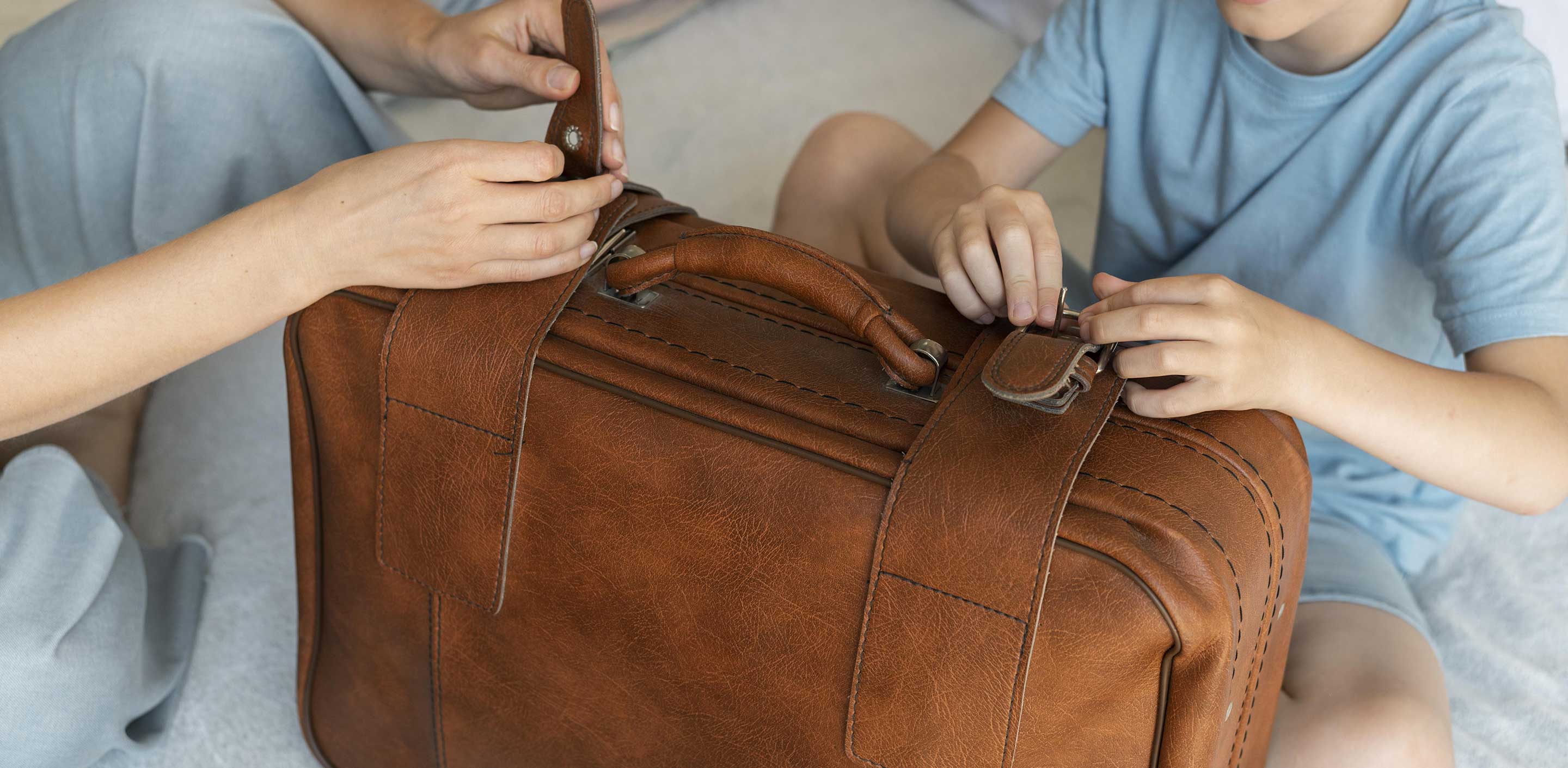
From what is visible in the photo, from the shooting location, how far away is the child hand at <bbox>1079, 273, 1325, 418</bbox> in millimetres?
576

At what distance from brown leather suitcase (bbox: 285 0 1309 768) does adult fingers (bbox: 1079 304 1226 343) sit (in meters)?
0.03

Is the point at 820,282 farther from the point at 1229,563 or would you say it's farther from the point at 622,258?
the point at 1229,563

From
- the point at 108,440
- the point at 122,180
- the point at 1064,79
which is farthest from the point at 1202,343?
the point at 108,440

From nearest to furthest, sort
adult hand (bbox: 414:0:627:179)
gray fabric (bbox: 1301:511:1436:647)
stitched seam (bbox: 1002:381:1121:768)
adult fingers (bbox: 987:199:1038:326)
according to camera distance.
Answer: stitched seam (bbox: 1002:381:1121:768)
adult fingers (bbox: 987:199:1038:326)
adult hand (bbox: 414:0:627:179)
gray fabric (bbox: 1301:511:1436:647)

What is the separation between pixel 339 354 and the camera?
74 centimetres

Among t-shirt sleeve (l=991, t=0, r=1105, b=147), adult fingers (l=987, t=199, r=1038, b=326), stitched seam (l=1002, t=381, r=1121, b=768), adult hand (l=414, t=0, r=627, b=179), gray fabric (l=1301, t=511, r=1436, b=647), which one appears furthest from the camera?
t-shirt sleeve (l=991, t=0, r=1105, b=147)

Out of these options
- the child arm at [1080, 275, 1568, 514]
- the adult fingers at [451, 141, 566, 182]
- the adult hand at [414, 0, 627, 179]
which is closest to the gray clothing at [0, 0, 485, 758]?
the adult hand at [414, 0, 627, 179]

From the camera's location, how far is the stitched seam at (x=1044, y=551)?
1.75 ft

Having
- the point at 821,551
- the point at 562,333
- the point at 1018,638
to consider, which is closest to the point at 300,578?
the point at 562,333

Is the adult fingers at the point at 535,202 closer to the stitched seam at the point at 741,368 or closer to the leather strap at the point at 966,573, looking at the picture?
the stitched seam at the point at 741,368

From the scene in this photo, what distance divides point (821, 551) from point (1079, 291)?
0.53 metres

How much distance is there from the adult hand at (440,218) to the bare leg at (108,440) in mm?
568

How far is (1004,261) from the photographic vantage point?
66 centimetres

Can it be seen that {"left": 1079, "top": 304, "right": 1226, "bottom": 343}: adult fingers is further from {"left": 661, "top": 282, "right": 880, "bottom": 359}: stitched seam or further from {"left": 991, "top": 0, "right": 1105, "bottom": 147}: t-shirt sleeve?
{"left": 991, "top": 0, "right": 1105, "bottom": 147}: t-shirt sleeve
